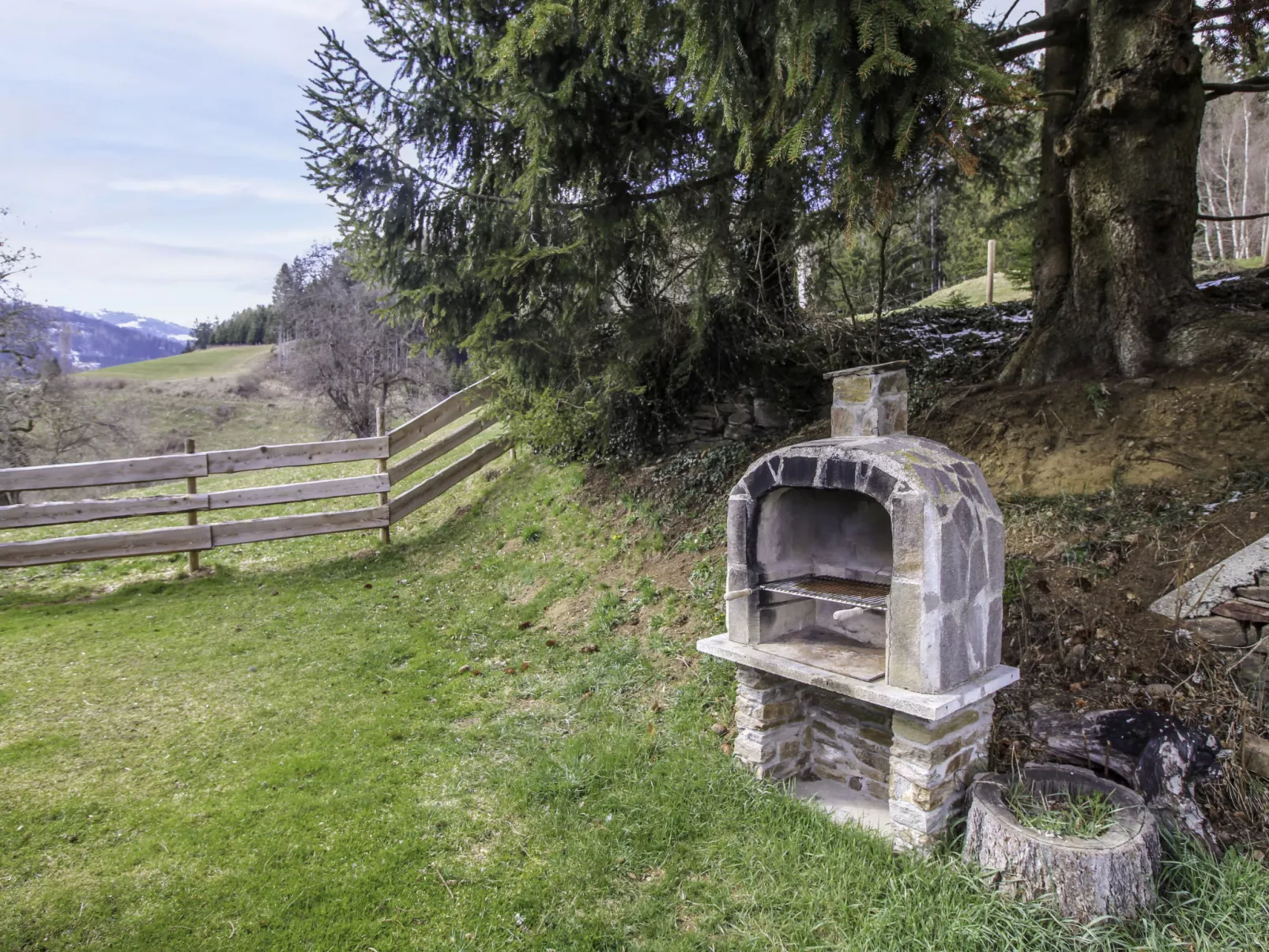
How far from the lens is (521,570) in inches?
276

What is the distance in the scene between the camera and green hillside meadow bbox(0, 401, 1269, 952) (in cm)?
279

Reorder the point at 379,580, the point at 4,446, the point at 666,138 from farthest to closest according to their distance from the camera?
the point at 4,446
the point at 379,580
the point at 666,138

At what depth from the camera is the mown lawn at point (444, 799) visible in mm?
2793

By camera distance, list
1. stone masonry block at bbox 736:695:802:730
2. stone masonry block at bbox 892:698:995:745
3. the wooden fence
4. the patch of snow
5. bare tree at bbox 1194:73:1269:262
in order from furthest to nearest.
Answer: bare tree at bbox 1194:73:1269:262 < the wooden fence < the patch of snow < stone masonry block at bbox 736:695:802:730 < stone masonry block at bbox 892:698:995:745

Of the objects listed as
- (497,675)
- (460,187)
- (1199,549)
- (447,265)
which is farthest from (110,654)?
(1199,549)

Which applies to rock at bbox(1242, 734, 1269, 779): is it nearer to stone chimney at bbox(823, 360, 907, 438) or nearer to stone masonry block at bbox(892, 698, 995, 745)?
stone masonry block at bbox(892, 698, 995, 745)

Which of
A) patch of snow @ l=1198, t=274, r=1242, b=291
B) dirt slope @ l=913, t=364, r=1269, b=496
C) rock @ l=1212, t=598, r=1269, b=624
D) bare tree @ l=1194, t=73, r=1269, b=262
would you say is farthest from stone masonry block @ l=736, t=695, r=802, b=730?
bare tree @ l=1194, t=73, r=1269, b=262

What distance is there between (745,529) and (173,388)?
3909cm

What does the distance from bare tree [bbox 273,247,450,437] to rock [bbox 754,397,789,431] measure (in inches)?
413

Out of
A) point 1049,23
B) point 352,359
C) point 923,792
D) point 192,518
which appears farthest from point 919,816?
point 352,359

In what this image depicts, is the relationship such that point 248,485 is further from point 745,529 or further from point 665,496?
point 745,529

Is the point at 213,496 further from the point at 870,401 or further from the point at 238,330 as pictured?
the point at 238,330

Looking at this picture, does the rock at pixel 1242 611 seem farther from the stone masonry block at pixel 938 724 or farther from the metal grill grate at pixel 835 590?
A: the metal grill grate at pixel 835 590

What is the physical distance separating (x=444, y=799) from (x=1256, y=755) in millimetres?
3724
